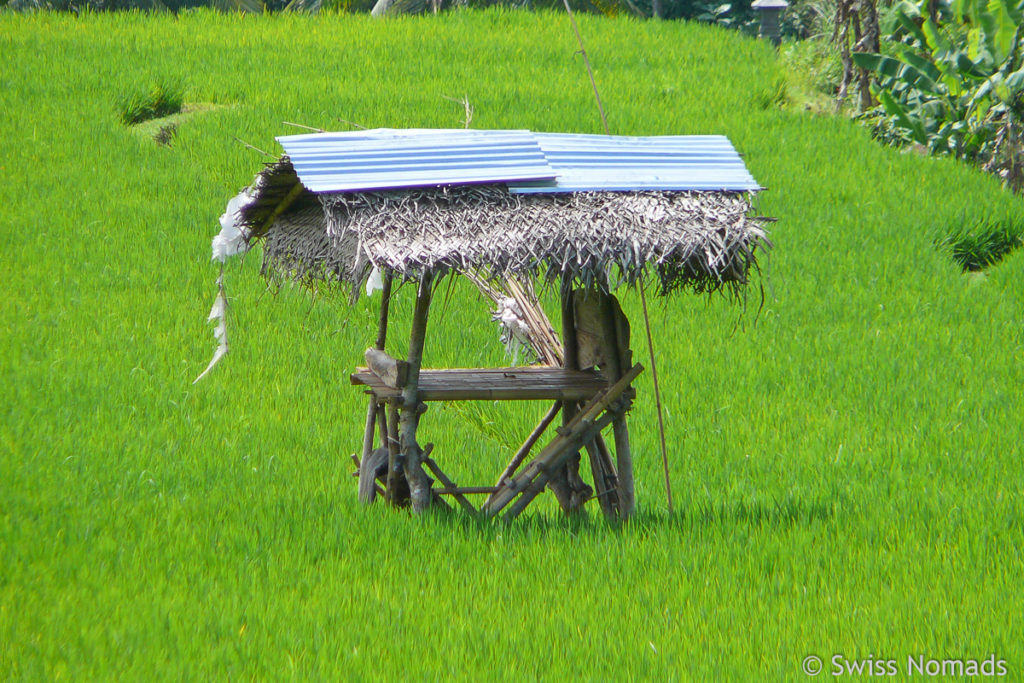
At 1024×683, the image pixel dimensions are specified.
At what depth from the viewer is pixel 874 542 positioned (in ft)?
14.9

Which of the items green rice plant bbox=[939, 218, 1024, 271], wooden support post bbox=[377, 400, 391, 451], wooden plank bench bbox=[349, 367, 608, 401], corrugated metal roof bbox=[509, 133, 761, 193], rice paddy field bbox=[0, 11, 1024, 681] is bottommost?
green rice plant bbox=[939, 218, 1024, 271]

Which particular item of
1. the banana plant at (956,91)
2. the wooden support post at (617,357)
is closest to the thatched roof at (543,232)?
the wooden support post at (617,357)

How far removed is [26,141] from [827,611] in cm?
883

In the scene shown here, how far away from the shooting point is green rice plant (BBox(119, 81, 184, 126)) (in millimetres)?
10922

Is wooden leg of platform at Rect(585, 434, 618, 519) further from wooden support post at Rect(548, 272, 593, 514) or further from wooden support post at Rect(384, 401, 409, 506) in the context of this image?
wooden support post at Rect(384, 401, 409, 506)

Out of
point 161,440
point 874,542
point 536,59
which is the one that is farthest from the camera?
point 536,59

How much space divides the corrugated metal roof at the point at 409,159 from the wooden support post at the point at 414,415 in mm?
444

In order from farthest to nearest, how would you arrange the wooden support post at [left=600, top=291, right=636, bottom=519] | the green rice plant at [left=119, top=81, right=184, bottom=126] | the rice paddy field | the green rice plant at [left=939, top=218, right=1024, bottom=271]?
the green rice plant at [left=119, top=81, right=184, bottom=126] < the green rice plant at [left=939, top=218, right=1024, bottom=271] < the wooden support post at [left=600, top=291, right=636, bottom=519] < the rice paddy field

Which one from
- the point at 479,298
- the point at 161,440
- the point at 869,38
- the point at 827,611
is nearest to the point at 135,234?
the point at 479,298

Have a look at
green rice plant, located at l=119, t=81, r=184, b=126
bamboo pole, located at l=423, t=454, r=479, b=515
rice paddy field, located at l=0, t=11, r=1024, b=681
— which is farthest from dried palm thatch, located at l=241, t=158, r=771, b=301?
green rice plant, located at l=119, t=81, r=184, b=126

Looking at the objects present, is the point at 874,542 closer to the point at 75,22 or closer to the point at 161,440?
the point at 161,440

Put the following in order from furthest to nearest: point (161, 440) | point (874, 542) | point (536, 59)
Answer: point (536, 59)
point (161, 440)
point (874, 542)

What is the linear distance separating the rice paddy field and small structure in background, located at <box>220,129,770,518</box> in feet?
1.06

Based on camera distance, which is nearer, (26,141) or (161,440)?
(161,440)
